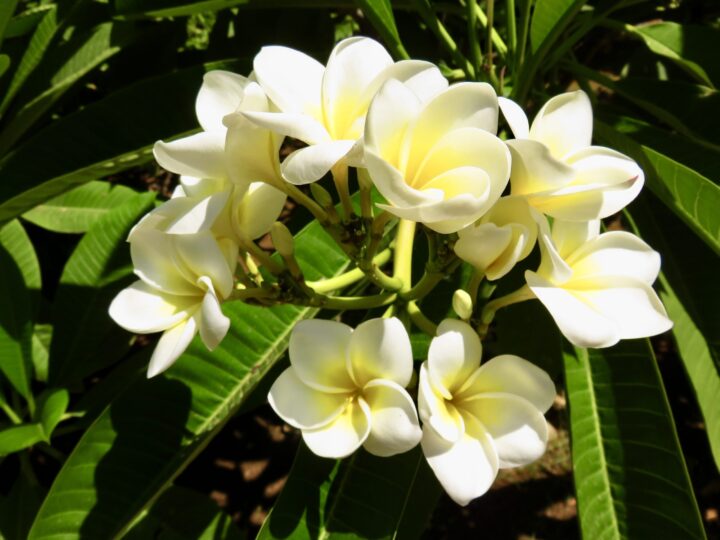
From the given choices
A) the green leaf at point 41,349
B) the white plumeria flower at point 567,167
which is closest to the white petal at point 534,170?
the white plumeria flower at point 567,167

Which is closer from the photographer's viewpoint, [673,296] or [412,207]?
[412,207]

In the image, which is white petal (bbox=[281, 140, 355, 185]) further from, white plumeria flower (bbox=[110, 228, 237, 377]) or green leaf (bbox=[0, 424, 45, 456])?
green leaf (bbox=[0, 424, 45, 456])

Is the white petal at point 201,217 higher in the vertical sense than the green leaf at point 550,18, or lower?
lower

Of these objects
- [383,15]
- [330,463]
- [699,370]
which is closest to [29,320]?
[330,463]

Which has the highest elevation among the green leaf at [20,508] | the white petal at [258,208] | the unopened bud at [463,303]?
the white petal at [258,208]

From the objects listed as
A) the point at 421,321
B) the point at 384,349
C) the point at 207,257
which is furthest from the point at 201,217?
the point at 421,321

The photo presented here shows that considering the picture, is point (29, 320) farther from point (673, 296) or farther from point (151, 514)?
point (673, 296)

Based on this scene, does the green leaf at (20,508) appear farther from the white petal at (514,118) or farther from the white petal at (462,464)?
the white petal at (514,118)

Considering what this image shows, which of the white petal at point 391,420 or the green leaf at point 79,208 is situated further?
the green leaf at point 79,208
